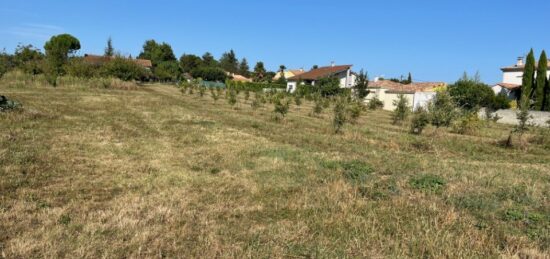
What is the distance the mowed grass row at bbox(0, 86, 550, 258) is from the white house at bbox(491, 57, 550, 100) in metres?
37.8

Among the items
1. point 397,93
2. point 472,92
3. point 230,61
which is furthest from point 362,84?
point 230,61

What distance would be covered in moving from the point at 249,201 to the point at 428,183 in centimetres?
300

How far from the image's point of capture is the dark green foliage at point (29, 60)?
1336 inches

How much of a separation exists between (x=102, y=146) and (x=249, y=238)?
5.90 meters

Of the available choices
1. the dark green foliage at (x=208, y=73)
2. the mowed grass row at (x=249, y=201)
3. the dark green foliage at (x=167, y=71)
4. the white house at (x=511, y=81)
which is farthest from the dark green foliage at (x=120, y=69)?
the dark green foliage at (x=208, y=73)

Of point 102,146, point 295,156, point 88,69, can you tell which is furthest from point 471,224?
point 88,69

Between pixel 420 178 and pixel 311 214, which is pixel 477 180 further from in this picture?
pixel 311 214

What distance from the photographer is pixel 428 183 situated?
629cm

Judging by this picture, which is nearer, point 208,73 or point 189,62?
point 208,73

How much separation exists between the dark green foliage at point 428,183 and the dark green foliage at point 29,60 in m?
35.5

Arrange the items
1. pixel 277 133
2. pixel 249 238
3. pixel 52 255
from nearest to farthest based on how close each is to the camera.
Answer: pixel 52 255
pixel 249 238
pixel 277 133

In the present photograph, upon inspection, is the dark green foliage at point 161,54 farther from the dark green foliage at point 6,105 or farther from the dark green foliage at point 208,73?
the dark green foliage at point 6,105

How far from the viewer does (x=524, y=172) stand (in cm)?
818

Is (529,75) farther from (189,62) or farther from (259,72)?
(189,62)
